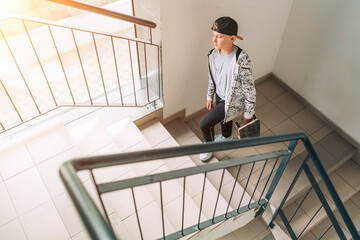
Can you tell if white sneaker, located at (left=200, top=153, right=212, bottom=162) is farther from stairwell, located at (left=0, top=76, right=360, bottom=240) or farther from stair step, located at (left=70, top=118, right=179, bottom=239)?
stair step, located at (left=70, top=118, right=179, bottom=239)

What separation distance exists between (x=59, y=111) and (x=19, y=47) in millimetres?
1531

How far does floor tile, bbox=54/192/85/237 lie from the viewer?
2.30 meters

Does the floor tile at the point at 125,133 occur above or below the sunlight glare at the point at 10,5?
below

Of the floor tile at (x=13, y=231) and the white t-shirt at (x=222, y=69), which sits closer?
the floor tile at (x=13, y=231)

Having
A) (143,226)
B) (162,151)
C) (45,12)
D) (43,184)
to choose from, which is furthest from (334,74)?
(45,12)

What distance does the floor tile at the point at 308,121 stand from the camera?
162 inches

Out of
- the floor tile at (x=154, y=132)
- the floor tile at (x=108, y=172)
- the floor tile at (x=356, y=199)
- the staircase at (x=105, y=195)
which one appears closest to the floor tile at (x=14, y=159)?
the staircase at (x=105, y=195)

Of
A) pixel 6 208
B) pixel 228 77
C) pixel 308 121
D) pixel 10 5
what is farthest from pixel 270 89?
pixel 10 5

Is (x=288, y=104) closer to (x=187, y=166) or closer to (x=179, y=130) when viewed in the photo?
(x=179, y=130)

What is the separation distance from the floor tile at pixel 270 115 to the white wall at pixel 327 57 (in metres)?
0.43

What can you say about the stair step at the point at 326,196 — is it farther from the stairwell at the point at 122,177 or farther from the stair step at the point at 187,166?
the stair step at the point at 187,166

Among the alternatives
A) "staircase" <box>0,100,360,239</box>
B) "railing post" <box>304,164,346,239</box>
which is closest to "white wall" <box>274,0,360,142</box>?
"staircase" <box>0,100,360,239</box>

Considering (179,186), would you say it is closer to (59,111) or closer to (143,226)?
(143,226)

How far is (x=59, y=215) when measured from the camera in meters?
2.38
